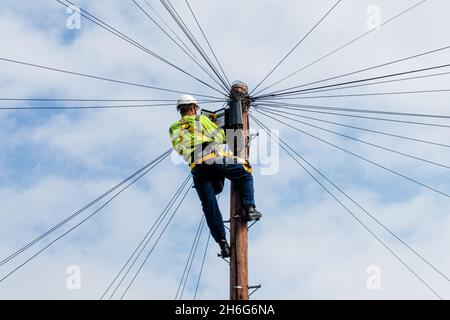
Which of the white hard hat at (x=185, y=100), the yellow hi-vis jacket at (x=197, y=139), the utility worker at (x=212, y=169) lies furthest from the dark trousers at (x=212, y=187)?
the white hard hat at (x=185, y=100)

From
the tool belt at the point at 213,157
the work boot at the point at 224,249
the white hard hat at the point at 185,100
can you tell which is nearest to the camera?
the work boot at the point at 224,249

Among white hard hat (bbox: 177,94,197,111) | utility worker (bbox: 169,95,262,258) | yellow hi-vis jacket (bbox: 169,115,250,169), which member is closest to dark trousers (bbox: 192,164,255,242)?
utility worker (bbox: 169,95,262,258)

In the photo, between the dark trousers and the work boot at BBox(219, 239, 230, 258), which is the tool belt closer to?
the dark trousers

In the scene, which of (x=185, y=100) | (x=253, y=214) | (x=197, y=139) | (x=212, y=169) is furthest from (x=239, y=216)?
(x=185, y=100)

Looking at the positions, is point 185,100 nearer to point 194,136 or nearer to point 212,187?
point 194,136

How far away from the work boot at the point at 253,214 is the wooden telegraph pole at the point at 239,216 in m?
0.11

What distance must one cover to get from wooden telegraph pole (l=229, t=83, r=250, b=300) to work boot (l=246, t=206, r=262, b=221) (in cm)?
11

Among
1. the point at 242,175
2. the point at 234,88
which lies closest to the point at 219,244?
the point at 242,175

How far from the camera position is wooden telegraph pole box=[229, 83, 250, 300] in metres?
7.20

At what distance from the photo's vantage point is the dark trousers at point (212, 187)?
297 inches

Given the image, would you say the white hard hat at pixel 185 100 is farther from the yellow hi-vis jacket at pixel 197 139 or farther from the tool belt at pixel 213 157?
the tool belt at pixel 213 157

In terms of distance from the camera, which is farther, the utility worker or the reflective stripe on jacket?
the reflective stripe on jacket

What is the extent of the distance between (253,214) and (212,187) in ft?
2.08
